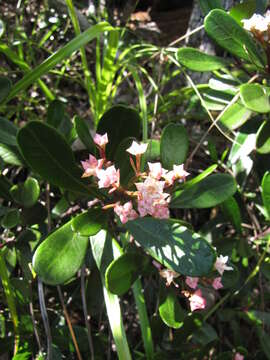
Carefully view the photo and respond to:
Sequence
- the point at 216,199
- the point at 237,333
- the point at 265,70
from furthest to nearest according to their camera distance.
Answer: the point at 237,333, the point at 265,70, the point at 216,199

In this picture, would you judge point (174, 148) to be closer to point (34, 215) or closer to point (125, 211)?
point (125, 211)

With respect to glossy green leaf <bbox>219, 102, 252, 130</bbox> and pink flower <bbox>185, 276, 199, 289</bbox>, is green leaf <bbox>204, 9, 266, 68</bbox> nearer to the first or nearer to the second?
glossy green leaf <bbox>219, 102, 252, 130</bbox>

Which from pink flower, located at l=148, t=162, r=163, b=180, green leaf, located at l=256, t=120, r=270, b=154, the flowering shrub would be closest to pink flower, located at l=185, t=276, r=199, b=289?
the flowering shrub

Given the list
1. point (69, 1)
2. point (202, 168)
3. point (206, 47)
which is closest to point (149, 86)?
point (206, 47)

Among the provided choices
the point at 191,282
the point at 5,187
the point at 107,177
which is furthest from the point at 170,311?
the point at 5,187

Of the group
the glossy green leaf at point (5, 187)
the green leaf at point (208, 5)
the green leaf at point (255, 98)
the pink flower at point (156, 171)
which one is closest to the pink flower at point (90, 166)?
the pink flower at point (156, 171)

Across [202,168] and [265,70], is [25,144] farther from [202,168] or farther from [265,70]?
[202,168]
